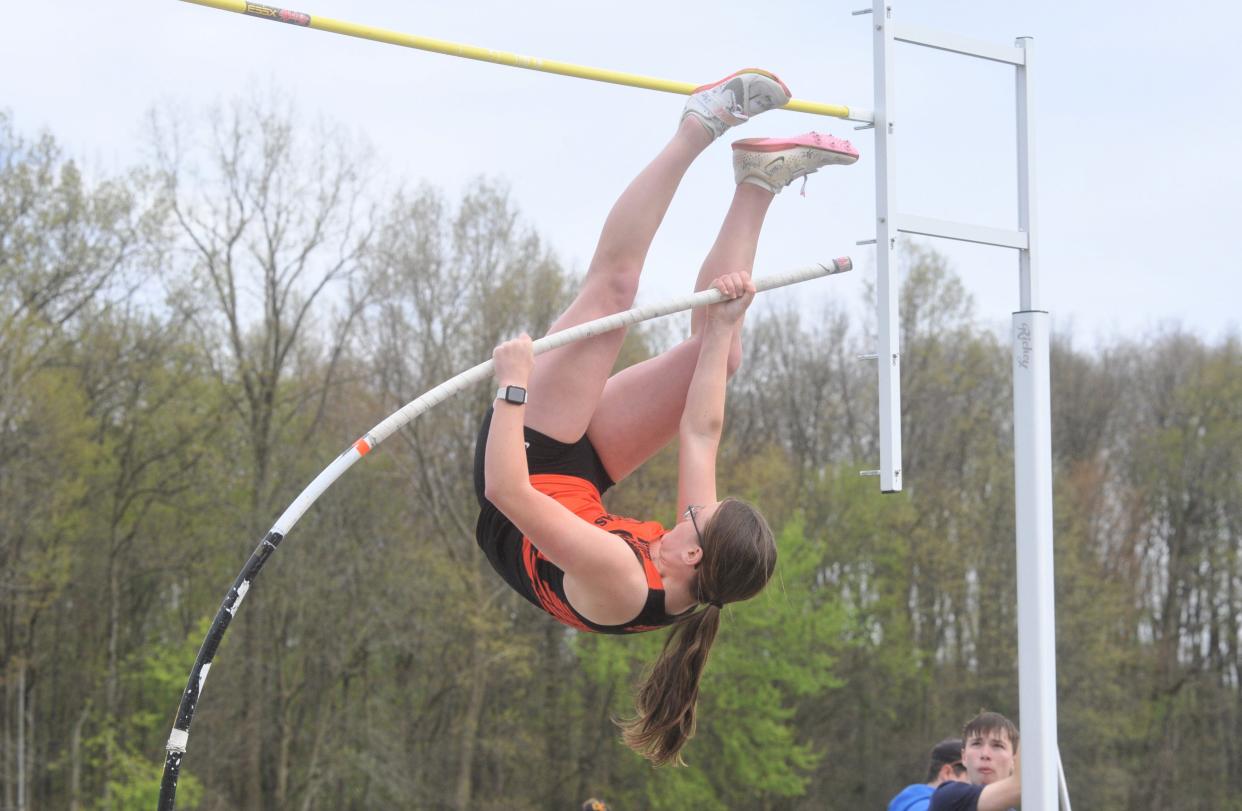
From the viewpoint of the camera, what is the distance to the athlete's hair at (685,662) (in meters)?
3.27

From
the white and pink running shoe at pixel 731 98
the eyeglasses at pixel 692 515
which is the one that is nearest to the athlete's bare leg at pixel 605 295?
the white and pink running shoe at pixel 731 98

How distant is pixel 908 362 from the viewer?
79.4ft

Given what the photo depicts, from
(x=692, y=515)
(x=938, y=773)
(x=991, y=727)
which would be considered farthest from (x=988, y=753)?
(x=692, y=515)

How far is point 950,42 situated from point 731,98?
680mm

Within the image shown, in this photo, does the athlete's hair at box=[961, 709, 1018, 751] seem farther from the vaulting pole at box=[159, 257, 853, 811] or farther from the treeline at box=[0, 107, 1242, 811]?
the treeline at box=[0, 107, 1242, 811]

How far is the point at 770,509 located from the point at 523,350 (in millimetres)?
19012

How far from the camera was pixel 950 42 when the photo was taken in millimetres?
3822

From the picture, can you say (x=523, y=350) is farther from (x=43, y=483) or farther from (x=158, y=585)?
(x=158, y=585)

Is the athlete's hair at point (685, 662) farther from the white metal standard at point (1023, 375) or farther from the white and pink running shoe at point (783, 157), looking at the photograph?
the white and pink running shoe at point (783, 157)

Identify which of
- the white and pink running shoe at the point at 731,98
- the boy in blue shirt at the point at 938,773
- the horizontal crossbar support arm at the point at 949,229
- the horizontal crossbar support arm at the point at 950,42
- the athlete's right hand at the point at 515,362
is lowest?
the boy in blue shirt at the point at 938,773

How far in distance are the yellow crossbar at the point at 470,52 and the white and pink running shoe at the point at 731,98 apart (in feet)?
0.57

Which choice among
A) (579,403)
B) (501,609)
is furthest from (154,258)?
(579,403)

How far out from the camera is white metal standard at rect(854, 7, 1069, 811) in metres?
3.67

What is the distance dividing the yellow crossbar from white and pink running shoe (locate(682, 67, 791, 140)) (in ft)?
0.57
